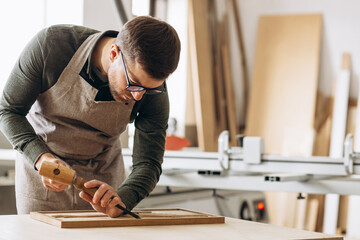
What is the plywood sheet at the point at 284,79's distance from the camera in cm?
519

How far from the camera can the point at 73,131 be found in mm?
1745

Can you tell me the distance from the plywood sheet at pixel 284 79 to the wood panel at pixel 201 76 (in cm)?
62

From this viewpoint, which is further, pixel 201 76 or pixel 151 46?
pixel 201 76

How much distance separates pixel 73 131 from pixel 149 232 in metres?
0.52

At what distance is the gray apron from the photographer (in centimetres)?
167

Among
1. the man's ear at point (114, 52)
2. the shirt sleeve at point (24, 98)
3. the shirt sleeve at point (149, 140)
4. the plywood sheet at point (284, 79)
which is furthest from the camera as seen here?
the plywood sheet at point (284, 79)

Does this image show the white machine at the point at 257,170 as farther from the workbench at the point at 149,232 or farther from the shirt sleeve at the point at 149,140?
the workbench at the point at 149,232

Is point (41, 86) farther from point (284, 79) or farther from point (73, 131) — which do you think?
point (284, 79)

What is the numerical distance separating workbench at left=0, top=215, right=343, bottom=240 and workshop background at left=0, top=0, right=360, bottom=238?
3116 millimetres

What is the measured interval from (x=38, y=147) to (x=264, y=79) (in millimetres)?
4111

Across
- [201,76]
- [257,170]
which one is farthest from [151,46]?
[201,76]

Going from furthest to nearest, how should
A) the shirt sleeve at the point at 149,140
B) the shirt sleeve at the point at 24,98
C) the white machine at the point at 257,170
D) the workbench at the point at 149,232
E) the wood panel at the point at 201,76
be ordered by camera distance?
the wood panel at the point at 201,76
the white machine at the point at 257,170
the shirt sleeve at the point at 149,140
the shirt sleeve at the point at 24,98
the workbench at the point at 149,232

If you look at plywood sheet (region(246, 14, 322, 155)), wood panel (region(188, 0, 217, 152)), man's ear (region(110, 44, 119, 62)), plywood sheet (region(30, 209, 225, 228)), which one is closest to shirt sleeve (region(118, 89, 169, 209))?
plywood sheet (region(30, 209, 225, 228))

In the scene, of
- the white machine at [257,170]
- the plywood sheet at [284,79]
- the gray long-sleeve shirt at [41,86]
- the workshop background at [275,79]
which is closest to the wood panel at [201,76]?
the workshop background at [275,79]
